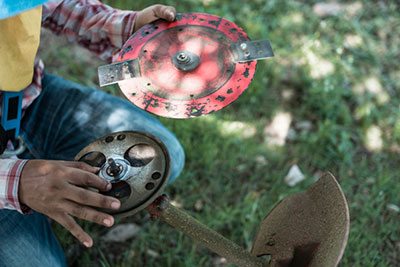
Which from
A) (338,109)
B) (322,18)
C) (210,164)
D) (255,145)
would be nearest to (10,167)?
(210,164)

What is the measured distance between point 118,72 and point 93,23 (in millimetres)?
312

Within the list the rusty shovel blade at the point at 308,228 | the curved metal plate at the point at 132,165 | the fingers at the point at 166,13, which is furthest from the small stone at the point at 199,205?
the fingers at the point at 166,13

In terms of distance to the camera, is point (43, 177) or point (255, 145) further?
point (255, 145)

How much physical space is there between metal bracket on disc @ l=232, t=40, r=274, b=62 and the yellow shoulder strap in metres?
0.50

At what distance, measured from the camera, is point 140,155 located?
1.18m

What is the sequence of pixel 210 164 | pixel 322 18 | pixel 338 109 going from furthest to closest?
1. pixel 322 18
2. pixel 338 109
3. pixel 210 164

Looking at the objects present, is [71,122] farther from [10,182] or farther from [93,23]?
[10,182]

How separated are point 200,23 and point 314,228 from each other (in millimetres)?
591

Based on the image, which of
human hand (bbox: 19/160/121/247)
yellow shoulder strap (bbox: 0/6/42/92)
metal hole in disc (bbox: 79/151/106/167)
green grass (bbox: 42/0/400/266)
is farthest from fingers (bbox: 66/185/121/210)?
green grass (bbox: 42/0/400/266)

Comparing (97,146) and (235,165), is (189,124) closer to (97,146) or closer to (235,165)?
(235,165)

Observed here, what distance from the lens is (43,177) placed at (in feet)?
3.52

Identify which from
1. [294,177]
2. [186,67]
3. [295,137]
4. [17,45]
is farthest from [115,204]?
[295,137]

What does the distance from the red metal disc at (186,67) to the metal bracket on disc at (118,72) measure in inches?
0.4

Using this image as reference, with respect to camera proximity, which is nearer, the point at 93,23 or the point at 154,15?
the point at 154,15
